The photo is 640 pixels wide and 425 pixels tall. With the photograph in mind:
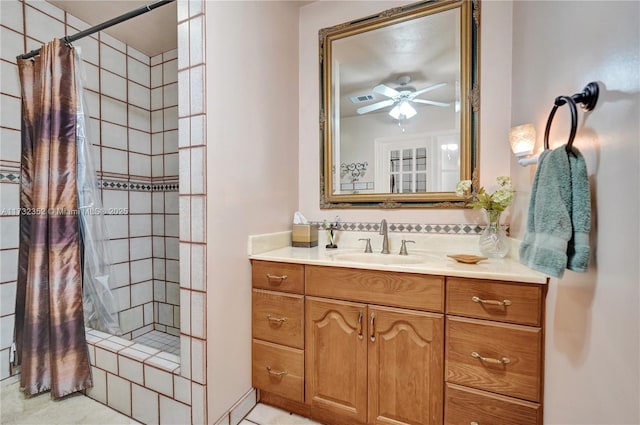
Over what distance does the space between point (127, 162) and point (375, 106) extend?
1.83 m

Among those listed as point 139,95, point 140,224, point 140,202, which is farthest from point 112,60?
point 140,224

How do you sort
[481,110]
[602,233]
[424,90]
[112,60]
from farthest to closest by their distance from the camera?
[112,60], [424,90], [481,110], [602,233]

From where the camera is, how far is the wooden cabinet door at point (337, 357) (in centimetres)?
124

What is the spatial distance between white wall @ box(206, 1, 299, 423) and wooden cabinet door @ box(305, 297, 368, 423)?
362 mm

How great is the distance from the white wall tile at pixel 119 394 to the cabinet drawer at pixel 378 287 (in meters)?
1.03

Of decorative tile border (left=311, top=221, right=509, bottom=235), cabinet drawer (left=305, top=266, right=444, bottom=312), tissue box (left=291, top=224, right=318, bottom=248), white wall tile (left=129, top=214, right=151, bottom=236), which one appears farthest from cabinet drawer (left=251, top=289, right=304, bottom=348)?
white wall tile (left=129, top=214, right=151, bottom=236)

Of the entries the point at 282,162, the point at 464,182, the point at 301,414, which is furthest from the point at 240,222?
the point at 464,182

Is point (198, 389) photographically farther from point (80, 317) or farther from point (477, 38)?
point (477, 38)

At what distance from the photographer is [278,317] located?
140 cm

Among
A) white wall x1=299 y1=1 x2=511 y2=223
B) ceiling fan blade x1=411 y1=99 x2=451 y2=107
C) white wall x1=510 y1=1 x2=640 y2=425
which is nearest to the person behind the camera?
white wall x1=510 y1=1 x2=640 y2=425

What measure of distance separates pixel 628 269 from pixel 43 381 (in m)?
2.37

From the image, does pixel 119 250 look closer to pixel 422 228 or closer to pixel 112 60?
pixel 112 60

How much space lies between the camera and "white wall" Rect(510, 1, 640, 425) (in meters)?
0.56

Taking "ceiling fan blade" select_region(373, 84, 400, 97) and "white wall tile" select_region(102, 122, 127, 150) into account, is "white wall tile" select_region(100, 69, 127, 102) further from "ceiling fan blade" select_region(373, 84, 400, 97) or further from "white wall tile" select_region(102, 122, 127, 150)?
"ceiling fan blade" select_region(373, 84, 400, 97)
